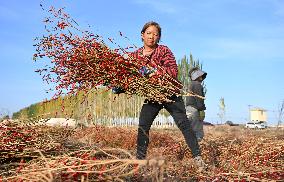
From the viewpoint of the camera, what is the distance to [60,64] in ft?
17.2

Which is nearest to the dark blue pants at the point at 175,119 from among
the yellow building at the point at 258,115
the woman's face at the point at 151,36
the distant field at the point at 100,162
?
the distant field at the point at 100,162

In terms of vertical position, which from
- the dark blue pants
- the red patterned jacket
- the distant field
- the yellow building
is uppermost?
the yellow building

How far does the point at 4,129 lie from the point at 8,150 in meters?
0.40

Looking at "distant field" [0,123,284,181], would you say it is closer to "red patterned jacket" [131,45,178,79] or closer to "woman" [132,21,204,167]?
"woman" [132,21,204,167]

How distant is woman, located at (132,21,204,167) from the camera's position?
5559mm

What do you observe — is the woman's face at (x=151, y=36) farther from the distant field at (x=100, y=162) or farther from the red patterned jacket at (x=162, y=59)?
the distant field at (x=100, y=162)

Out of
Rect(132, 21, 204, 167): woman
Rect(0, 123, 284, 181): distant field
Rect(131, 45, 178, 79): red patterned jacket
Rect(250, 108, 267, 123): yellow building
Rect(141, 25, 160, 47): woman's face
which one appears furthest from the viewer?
Rect(250, 108, 267, 123): yellow building

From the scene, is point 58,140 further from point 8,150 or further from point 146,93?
point 146,93

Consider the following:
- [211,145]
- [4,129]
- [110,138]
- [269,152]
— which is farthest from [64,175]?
[110,138]

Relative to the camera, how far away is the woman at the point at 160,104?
5559mm

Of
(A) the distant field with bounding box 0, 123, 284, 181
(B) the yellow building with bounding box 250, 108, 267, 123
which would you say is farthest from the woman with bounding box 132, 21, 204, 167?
(B) the yellow building with bounding box 250, 108, 267, 123

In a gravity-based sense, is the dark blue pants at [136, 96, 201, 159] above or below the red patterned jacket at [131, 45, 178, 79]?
below

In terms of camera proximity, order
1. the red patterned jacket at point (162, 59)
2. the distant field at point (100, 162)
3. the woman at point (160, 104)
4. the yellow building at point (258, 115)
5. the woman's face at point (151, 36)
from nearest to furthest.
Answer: the distant field at point (100, 162) < the red patterned jacket at point (162, 59) < the woman at point (160, 104) < the woman's face at point (151, 36) < the yellow building at point (258, 115)

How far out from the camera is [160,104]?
5.80m
